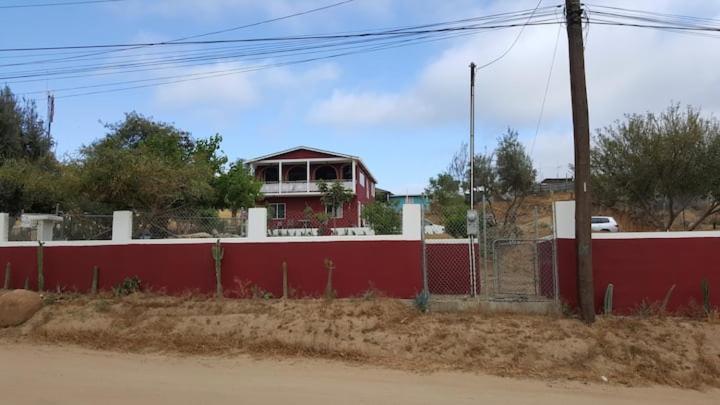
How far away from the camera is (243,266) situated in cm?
1245

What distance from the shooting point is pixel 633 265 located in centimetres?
1047

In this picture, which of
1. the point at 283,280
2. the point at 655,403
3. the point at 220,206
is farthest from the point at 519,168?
the point at 655,403

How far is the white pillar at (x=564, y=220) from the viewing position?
10.8 metres

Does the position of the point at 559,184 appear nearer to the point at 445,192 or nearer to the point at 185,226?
the point at 445,192

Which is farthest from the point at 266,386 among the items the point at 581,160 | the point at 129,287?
the point at 129,287

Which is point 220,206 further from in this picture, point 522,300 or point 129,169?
point 522,300

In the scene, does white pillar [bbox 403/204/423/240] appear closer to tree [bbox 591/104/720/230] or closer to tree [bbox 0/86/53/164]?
tree [bbox 591/104/720/230]

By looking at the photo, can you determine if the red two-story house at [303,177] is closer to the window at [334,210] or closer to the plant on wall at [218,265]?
the window at [334,210]

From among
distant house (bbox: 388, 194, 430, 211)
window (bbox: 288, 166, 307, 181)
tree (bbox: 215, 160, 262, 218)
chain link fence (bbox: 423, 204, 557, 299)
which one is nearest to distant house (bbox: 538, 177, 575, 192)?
distant house (bbox: 388, 194, 430, 211)

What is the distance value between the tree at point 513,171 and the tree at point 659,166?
8151 mm

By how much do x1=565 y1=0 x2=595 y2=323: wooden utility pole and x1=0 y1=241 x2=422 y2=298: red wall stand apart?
10.1 ft

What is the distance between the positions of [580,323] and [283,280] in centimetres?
585

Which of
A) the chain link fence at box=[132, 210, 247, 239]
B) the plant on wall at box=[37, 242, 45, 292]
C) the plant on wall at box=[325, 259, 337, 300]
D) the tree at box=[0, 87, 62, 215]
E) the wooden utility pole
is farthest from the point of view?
the tree at box=[0, 87, 62, 215]

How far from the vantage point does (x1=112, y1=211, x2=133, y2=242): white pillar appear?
527 inches
